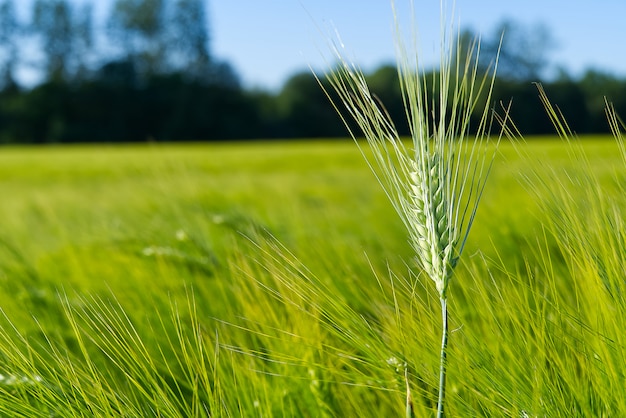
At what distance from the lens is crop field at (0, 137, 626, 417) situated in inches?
26.5

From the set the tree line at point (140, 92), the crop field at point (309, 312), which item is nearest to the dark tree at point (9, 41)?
the tree line at point (140, 92)

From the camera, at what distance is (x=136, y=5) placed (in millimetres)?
42312

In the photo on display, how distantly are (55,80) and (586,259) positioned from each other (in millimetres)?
40454

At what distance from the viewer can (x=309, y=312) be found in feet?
2.49

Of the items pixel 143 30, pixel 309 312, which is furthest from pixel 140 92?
pixel 309 312

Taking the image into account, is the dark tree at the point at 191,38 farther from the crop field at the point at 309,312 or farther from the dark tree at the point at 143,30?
the crop field at the point at 309,312

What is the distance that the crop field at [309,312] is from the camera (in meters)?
0.67

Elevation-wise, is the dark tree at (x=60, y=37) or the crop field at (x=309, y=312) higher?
the dark tree at (x=60, y=37)

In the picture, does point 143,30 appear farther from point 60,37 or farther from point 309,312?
point 309,312

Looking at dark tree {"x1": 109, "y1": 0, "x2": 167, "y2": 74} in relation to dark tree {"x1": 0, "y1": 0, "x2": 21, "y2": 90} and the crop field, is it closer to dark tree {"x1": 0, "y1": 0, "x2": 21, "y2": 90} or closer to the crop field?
dark tree {"x1": 0, "y1": 0, "x2": 21, "y2": 90}

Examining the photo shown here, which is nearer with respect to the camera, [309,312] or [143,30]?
[309,312]

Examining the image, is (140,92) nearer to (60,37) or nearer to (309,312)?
(60,37)

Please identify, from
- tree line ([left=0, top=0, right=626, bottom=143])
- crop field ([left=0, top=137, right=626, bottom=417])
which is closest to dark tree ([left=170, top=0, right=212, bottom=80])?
tree line ([left=0, top=0, right=626, bottom=143])

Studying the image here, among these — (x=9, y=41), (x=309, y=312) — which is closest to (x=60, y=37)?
(x=9, y=41)
